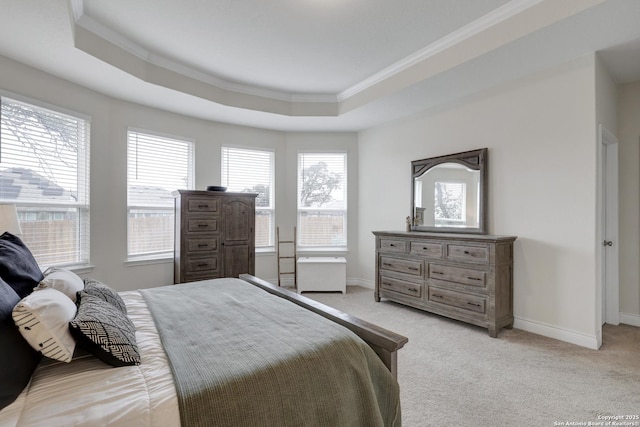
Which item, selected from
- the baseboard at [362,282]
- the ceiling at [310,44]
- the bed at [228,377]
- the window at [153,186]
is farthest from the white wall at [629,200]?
the window at [153,186]

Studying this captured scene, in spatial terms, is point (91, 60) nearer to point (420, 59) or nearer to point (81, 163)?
point (81, 163)

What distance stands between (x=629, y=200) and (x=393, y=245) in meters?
2.57

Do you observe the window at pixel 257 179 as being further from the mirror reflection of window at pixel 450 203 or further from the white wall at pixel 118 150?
the mirror reflection of window at pixel 450 203

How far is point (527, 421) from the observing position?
183 centimetres

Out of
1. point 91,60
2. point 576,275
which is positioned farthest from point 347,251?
point 91,60

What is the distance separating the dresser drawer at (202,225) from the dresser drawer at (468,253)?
9.57 ft

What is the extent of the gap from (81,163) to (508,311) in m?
4.92

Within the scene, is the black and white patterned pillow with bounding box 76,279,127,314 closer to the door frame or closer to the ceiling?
the ceiling

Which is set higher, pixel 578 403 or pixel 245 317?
pixel 245 317

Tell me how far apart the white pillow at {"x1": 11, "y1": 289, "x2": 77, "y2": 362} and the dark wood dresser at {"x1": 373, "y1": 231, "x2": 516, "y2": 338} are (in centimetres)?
326

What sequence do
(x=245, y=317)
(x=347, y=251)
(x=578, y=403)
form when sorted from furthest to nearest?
(x=347, y=251) < (x=578, y=403) < (x=245, y=317)

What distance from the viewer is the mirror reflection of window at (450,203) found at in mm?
3891

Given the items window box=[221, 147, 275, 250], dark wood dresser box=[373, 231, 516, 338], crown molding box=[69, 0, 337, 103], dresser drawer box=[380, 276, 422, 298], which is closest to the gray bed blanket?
dark wood dresser box=[373, 231, 516, 338]

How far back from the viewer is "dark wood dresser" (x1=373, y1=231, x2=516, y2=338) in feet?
10.4
